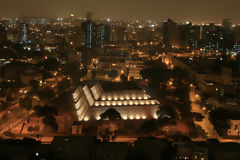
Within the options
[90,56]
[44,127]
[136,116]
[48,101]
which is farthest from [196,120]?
[90,56]

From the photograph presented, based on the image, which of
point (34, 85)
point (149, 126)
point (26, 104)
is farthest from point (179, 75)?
point (26, 104)

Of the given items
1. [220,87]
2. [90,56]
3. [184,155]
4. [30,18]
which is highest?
[30,18]

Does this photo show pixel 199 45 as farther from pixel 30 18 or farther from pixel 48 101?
pixel 30 18

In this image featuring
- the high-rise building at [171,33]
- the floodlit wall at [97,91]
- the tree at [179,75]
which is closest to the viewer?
the floodlit wall at [97,91]

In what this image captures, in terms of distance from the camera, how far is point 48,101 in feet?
28.0

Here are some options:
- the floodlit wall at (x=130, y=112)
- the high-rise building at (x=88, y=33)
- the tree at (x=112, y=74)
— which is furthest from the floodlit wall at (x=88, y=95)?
the high-rise building at (x=88, y=33)

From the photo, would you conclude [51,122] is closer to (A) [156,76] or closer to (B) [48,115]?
(B) [48,115]

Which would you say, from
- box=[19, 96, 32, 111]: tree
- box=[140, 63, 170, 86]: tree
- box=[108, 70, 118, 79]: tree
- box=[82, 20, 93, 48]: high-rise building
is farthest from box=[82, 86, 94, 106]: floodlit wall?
box=[82, 20, 93, 48]: high-rise building

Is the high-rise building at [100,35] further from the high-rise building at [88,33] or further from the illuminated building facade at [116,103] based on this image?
the illuminated building facade at [116,103]

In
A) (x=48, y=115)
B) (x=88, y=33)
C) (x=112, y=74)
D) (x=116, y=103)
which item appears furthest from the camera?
(x=88, y=33)

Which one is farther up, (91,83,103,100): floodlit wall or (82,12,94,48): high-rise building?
(82,12,94,48): high-rise building

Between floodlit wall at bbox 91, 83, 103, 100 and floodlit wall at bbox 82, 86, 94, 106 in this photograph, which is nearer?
floodlit wall at bbox 82, 86, 94, 106

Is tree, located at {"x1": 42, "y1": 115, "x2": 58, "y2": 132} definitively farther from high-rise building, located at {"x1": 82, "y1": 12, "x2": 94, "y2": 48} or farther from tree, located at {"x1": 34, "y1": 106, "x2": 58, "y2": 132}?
high-rise building, located at {"x1": 82, "y1": 12, "x2": 94, "y2": 48}

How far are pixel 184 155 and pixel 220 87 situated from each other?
488cm
